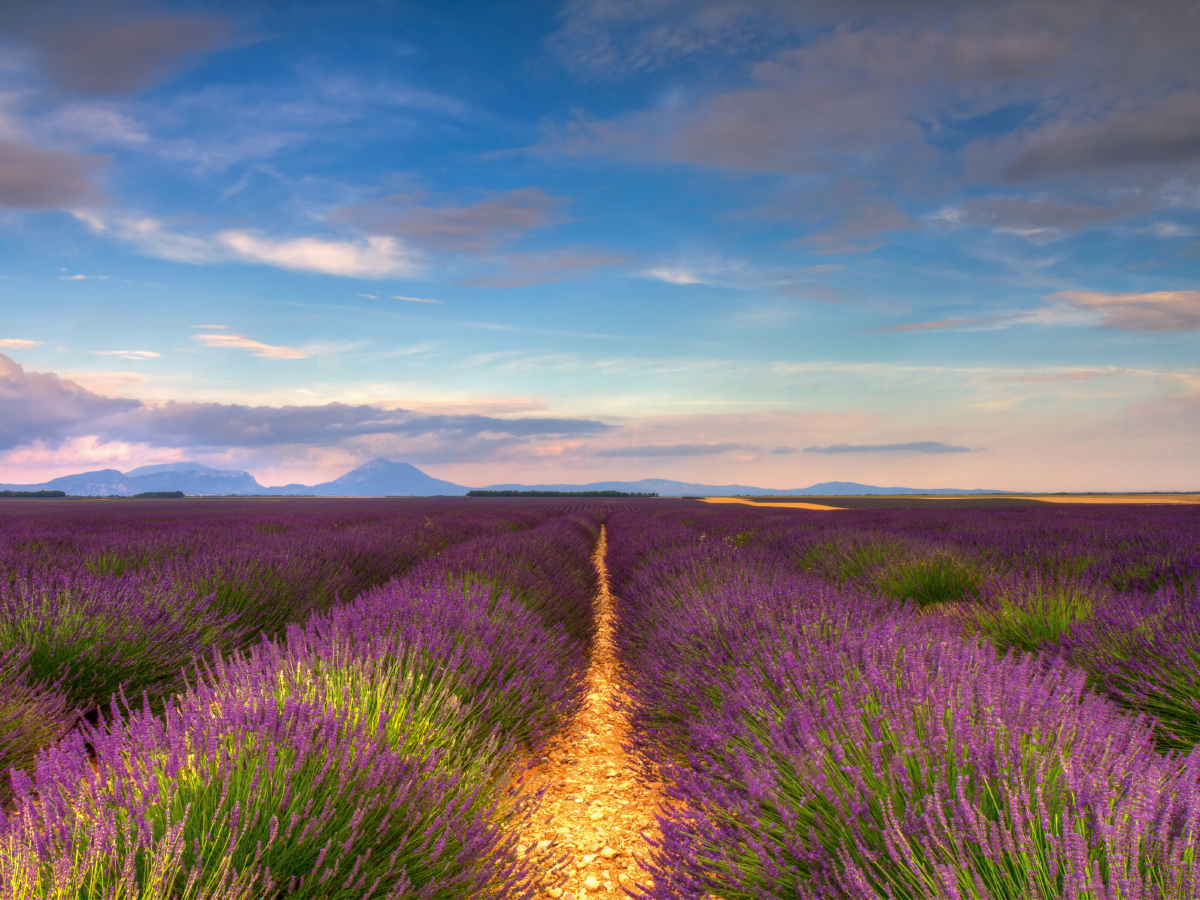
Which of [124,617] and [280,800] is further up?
[280,800]

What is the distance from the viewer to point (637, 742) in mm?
3242

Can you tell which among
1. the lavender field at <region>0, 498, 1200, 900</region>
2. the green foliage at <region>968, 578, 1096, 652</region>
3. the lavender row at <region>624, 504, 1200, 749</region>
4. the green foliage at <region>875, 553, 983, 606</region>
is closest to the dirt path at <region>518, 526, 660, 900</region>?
the lavender field at <region>0, 498, 1200, 900</region>

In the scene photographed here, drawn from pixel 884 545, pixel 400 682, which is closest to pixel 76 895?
pixel 400 682

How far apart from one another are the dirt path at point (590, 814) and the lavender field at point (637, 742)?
0.11 meters

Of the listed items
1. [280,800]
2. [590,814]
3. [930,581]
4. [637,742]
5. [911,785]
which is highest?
[911,785]

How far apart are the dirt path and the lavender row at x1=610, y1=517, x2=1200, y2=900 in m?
0.39

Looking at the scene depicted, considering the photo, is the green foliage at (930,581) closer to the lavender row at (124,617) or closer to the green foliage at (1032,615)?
the green foliage at (1032,615)

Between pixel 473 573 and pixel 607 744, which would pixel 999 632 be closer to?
pixel 607 744

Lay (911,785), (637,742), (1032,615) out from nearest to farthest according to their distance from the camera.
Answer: (911,785) < (637,742) < (1032,615)

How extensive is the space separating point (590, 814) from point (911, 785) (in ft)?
6.55

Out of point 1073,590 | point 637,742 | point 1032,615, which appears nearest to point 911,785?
point 637,742

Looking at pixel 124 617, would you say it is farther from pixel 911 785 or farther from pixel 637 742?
pixel 911 785

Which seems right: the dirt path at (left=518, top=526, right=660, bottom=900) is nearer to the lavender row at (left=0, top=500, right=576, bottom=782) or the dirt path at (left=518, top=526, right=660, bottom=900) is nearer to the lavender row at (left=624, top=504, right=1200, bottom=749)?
the lavender row at (left=0, top=500, right=576, bottom=782)

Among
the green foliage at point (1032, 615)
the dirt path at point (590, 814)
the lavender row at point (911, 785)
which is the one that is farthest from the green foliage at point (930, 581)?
the lavender row at point (911, 785)
